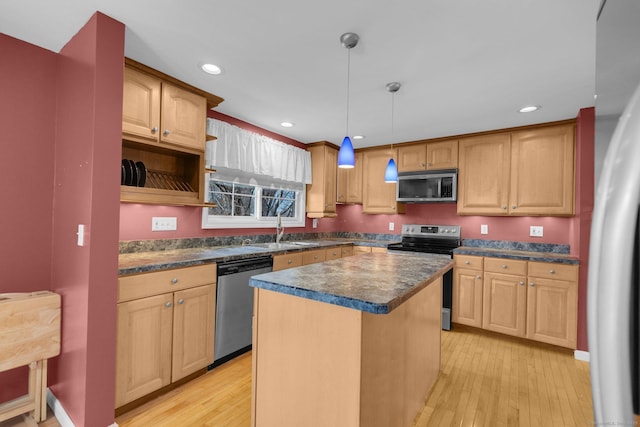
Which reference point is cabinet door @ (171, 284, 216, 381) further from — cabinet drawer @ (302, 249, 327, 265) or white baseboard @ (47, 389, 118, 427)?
cabinet drawer @ (302, 249, 327, 265)

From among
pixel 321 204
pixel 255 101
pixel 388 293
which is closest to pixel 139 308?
pixel 388 293

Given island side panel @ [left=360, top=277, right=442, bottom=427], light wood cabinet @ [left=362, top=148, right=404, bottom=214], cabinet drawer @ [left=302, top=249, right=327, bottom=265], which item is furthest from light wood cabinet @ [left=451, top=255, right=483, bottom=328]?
cabinet drawer @ [left=302, top=249, right=327, bottom=265]

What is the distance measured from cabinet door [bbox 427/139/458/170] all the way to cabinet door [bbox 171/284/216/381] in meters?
3.14

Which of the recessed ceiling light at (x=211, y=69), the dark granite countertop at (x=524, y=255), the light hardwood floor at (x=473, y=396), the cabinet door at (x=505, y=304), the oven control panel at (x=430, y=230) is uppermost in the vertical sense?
the recessed ceiling light at (x=211, y=69)

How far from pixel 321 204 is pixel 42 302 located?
311cm

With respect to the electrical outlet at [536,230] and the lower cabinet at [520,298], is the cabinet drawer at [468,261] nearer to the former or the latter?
the lower cabinet at [520,298]

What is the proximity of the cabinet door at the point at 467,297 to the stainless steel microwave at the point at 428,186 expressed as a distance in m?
0.96

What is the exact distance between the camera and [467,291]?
11.0ft

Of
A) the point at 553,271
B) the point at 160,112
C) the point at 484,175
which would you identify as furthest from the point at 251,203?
the point at 553,271

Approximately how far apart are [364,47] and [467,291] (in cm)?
285

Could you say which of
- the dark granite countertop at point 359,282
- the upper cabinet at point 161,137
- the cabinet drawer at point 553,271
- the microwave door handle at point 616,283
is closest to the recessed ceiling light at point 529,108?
the cabinet drawer at point 553,271

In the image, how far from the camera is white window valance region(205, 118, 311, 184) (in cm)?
299

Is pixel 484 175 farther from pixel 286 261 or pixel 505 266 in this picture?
pixel 286 261

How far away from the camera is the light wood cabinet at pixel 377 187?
4.30 meters
